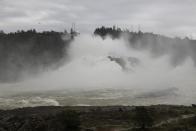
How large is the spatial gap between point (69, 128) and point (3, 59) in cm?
14319

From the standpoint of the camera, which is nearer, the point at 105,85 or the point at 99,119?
the point at 99,119

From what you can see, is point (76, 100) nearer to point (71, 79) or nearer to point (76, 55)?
point (71, 79)

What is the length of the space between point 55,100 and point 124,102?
14903 mm

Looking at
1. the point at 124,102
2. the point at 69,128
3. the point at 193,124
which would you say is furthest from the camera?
the point at 124,102

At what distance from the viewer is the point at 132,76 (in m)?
167

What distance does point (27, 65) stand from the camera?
189m

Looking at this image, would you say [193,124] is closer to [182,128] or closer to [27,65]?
[182,128]

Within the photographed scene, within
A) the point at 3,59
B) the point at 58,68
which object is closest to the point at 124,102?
the point at 58,68

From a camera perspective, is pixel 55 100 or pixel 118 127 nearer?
pixel 118 127

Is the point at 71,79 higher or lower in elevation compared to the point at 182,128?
lower

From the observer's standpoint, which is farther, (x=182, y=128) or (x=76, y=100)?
(x=76, y=100)

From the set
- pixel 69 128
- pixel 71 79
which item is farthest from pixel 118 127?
pixel 71 79

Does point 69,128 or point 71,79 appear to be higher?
point 69,128

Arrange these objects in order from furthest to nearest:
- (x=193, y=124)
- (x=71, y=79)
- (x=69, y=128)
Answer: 1. (x=71, y=79)
2. (x=193, y=124)
3. (x=69, y=128)
